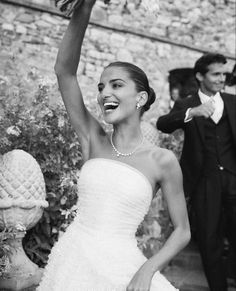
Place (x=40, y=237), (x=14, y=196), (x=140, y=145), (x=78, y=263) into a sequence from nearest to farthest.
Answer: (x=78, y=263), (x=140, y=145), (x=14, y=196), (x=40, y=237)

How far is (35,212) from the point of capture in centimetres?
302

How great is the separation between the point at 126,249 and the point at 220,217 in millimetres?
2148

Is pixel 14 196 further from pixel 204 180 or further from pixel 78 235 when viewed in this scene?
pixel 204 180

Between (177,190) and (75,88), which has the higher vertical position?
(75,88)

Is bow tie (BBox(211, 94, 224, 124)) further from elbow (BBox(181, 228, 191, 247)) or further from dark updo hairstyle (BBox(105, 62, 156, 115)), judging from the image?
elbow (BBox(181, 228, 191, 247))

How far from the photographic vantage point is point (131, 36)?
812 centimetres

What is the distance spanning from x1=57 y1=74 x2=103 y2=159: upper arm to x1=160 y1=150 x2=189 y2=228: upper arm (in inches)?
15.1

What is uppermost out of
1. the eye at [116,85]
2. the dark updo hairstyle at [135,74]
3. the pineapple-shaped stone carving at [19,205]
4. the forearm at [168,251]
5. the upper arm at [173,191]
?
the dark updo hairstyle at [135,74]

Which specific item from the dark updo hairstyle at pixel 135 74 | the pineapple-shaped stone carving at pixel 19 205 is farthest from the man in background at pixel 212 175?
the dark updo hairstyle at pixel 135 74

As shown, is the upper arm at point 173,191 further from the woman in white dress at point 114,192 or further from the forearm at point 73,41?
the forearm at point 73,41

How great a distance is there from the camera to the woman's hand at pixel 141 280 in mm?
1751

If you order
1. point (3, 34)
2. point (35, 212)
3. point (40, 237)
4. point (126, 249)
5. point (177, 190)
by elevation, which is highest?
point (3, 34)

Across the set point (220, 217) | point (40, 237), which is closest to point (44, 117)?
point (40, 237)

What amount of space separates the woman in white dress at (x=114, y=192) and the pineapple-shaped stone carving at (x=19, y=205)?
2.93 feet
